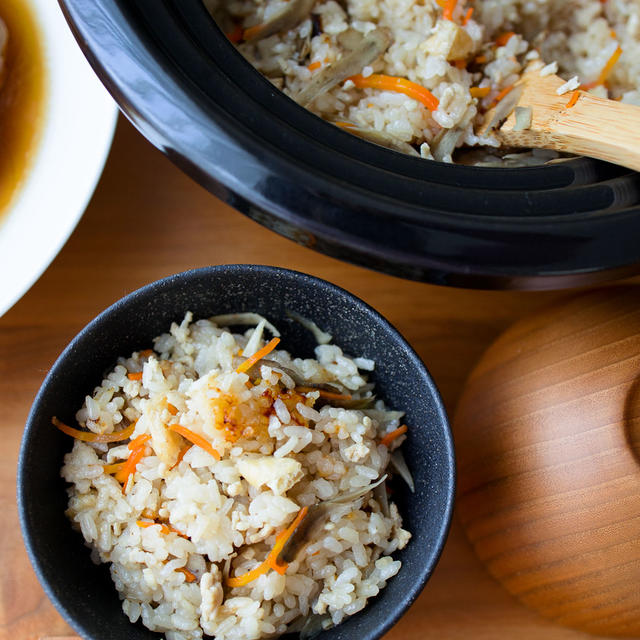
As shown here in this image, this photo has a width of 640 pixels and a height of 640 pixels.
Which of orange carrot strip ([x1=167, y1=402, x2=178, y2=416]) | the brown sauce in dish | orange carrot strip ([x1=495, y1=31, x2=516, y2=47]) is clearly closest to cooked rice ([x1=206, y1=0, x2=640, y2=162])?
orange carrot strip ([x1=495, y1=31, x2=516, y2=47])

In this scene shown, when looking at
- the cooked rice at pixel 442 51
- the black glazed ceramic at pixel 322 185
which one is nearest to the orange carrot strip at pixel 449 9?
the cooked rice at pixel 442 51

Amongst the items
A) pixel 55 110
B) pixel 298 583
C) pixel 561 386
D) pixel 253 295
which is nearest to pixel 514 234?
pixel 561 386

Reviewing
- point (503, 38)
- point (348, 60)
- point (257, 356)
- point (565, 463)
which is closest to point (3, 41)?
point (348, 60)

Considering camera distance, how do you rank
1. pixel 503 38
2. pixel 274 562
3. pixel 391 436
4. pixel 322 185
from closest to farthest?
pixel 322 185 → pixel 274 562 → pixel 391 436 → pixel 503 38

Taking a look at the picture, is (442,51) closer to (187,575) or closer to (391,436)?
(391,436)

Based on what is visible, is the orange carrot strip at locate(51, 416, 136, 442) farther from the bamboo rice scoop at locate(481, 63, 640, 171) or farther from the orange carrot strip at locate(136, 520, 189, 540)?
the bamboo rice scoop at locate(481, 63, 640, 171)

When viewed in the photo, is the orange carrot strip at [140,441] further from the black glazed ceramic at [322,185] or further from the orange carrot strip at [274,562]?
the black glazed ceramic at [322,185]
